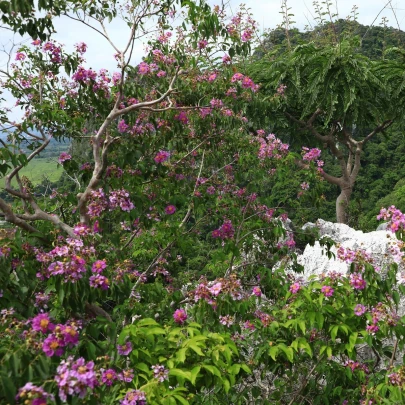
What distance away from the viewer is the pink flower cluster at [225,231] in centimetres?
333

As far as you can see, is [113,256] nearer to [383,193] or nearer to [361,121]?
[361,121]

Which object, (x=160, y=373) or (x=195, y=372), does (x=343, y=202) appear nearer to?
(x=195, y=372)

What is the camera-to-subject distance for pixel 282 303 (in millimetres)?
2506

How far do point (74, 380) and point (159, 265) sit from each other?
201 cm

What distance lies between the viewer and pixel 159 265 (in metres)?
3.14

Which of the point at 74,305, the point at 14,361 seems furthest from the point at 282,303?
the point at 14,361

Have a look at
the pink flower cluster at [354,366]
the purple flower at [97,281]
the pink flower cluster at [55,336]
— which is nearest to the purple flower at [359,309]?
the pink flower cluster at [354,366]

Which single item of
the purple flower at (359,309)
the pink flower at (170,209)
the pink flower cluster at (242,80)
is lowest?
the purple flower at (359,309)

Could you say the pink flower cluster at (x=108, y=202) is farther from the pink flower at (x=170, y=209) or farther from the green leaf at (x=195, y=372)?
the green leaf at (x=195, y=372)

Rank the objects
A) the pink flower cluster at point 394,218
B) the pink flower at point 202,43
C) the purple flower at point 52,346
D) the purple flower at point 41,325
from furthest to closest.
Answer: the pink flower at point 202,43
the pink flower cluster at point 394,218
the purple flower at point 41,325
the purple flower at point 52,346

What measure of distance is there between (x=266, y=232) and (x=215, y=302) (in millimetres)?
1306

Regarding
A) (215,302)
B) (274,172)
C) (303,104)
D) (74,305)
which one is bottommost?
(215,302)

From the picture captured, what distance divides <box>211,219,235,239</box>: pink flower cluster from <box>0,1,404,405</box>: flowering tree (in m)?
0.02

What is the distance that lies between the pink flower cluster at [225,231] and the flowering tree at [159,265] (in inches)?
0.7
